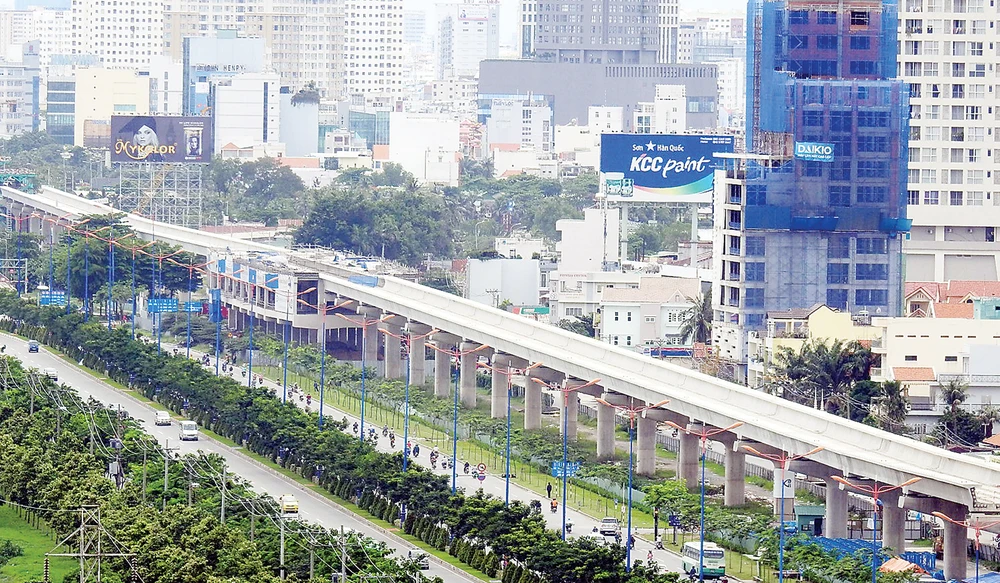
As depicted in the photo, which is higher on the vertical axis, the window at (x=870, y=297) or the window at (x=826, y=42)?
the window at (x=826, y=42)

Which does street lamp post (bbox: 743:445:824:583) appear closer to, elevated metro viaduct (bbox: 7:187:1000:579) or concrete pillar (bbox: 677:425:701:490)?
elevated metro viaduct (bbox: 7:187:1000:579)

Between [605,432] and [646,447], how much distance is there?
147 inches

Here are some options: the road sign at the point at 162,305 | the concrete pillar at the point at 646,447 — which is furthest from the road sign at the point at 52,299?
the concrete pillar at the point at 646,447

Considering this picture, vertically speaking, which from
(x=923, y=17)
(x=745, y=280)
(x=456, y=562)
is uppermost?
(x=923, y=17)

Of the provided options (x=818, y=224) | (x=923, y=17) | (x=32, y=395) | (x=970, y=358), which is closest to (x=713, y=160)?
(x=923, y=17)

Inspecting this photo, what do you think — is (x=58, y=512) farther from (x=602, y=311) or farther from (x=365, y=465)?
(x=602, y=311)

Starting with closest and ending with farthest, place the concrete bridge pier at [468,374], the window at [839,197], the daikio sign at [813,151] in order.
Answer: the concrete bridge pier at [468,374] < the daikio sign at [813,151] < the window at [839,197]

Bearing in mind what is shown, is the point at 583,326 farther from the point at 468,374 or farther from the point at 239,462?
the point at 239,462

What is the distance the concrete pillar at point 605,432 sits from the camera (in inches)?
3674

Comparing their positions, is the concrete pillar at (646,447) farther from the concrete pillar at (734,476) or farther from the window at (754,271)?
the window at (754,271)

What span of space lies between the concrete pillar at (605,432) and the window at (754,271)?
1716 cm

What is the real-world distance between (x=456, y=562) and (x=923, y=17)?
206 ft

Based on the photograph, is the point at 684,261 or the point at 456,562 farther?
the point at 684,261

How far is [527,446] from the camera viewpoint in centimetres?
9294
